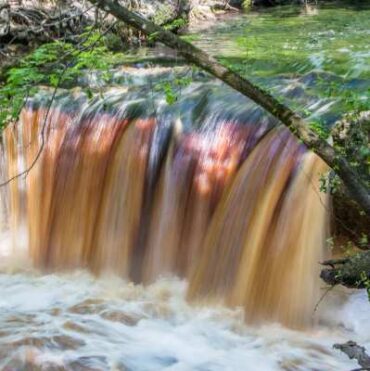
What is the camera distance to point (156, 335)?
15.1 ft

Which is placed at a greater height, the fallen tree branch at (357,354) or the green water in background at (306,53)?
the green water in background at (306,53)

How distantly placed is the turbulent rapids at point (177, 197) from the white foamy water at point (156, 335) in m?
0.18

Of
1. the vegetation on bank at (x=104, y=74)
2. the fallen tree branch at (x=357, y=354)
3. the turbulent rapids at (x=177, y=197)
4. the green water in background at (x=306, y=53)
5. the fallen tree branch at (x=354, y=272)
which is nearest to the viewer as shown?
the fallen tree branch at (x=357, y=354)

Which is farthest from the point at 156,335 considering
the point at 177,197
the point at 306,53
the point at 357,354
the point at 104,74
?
the point at 306,53

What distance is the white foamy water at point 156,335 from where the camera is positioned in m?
4.20

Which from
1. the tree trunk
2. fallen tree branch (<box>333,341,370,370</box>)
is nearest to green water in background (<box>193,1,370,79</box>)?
the tree trunk

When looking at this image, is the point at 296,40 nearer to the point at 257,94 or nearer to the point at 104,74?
the point at 104,74

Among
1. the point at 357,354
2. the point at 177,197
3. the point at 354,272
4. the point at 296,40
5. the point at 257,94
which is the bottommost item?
the point at 357,354

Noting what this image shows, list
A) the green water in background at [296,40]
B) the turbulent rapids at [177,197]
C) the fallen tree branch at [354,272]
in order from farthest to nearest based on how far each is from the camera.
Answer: the green water in background at [296,40] → the turbulent rapids at [177,197] → the fallen tree branch at [354,272]

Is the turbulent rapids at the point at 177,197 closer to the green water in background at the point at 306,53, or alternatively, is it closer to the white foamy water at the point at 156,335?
the white foamy water at the point at 156,335

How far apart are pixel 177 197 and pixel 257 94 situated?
2.86m

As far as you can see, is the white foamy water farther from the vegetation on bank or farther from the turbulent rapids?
the vegetation on bank

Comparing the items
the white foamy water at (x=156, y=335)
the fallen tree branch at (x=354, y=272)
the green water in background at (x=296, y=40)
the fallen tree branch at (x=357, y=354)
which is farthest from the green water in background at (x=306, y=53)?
the white foamy water at (x=156, y=335)

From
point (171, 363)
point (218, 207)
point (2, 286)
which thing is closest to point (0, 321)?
point (2, 286)
